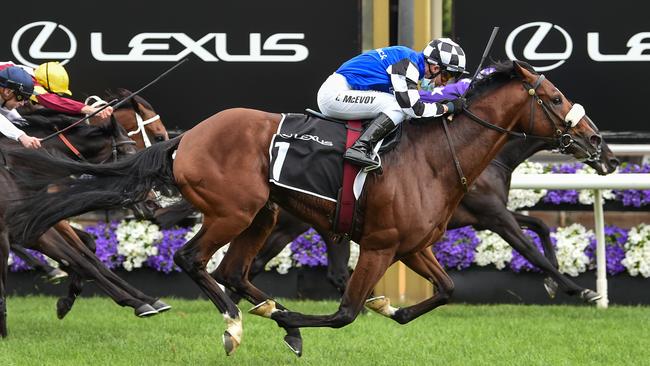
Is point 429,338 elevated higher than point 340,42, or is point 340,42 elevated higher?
point 340,42

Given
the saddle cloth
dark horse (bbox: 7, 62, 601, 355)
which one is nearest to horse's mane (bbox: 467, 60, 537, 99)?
dark horse (bbox: 7, 62, 601, 355)

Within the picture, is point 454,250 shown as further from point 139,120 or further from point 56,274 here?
point 56,274

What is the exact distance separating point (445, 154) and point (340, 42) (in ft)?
10.1

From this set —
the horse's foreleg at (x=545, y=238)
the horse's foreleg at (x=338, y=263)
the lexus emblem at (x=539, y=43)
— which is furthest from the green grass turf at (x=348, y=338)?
the lexus emblem at (x=539, y=43)

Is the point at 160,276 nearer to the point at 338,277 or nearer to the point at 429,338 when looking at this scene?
the point at 338,277

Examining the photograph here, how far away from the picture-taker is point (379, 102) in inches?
243

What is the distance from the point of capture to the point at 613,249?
9.05m

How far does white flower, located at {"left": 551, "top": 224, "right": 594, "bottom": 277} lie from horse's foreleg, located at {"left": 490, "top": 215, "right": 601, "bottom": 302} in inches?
30.9

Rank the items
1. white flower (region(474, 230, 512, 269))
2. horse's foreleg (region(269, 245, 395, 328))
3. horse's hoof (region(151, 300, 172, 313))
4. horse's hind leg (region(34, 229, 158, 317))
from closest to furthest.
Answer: horse's foreleg (region(269, 245, 395, 328)), horse's hoof (region(151, 300, 172, 313)), horse's hind leg (region(34, 229, 158, 317)), white flower (region(474, 230, 512, 269))

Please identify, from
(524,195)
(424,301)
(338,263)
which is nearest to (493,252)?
(524,195)

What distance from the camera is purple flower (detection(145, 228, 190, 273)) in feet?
30.3

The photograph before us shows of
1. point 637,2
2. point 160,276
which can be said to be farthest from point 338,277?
point 637,2

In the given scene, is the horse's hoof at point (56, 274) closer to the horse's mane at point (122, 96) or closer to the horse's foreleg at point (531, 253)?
the horse's mane at point (122, 96)

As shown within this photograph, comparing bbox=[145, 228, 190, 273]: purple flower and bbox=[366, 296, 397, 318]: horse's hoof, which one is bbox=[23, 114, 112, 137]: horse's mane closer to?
bbox=[145, 228, 190, 273]: purple flower
